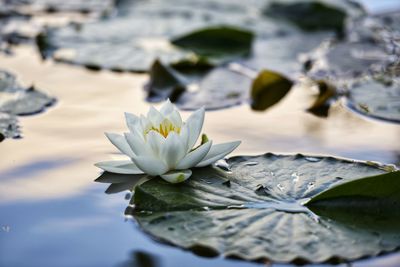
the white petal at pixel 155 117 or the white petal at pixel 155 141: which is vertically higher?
the white petal at pixel 155 117

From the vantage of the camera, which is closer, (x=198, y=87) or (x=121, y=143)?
(x=121, y=143)

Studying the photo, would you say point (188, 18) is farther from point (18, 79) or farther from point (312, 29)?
point (18, 79)

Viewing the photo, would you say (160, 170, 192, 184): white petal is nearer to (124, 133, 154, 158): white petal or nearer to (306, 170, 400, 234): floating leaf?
(124, 133, 154, 158): white petal

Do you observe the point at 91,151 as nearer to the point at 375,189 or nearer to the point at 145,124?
the point at 145,124

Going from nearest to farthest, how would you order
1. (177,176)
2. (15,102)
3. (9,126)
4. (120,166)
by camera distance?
(177,176) → (120,166) → (9,126) → (15,102)

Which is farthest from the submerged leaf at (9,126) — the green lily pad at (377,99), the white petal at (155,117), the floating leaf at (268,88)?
the green lily pad at (377,99)

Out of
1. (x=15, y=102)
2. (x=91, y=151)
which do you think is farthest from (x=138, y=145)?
(x=15, y=102)

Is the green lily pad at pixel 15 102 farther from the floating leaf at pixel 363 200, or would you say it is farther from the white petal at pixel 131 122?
the floating leaf at pixel 363 200
